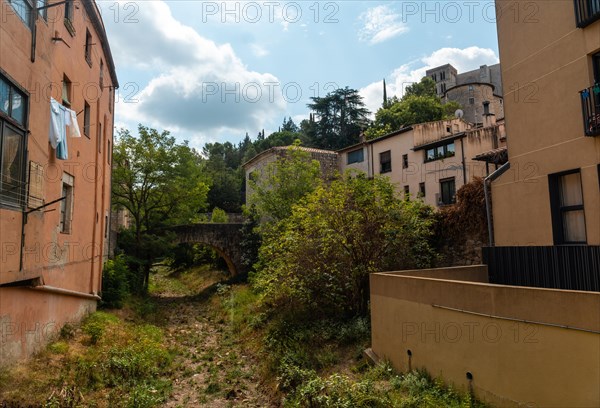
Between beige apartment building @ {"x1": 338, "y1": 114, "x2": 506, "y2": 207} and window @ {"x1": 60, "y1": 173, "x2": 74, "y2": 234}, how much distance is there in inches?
579

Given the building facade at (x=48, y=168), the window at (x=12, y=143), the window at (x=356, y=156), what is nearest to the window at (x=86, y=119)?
the building facade at (x=48, y=168)

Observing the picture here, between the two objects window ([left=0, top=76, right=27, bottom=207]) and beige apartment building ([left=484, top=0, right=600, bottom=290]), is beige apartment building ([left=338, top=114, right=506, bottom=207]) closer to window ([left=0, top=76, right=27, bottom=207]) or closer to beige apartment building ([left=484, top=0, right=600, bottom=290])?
beige apartment building ([left=484, top=0, right=600, bottom=290])

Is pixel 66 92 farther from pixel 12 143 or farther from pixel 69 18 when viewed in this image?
pixel 12 143

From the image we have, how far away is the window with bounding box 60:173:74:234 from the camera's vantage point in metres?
11.3

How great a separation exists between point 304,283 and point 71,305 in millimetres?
7118

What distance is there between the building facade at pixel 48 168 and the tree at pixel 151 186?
18.7ft

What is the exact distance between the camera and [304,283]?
13.2 metres

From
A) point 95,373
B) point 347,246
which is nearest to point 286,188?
point 347,246

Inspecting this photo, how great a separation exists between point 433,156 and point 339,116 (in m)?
20.4

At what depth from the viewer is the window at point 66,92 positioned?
38.0 feet

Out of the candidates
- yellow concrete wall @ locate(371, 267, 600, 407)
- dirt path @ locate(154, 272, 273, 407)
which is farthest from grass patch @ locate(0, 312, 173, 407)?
yellow concrete wall @ locate(371, 267, 600, 407)

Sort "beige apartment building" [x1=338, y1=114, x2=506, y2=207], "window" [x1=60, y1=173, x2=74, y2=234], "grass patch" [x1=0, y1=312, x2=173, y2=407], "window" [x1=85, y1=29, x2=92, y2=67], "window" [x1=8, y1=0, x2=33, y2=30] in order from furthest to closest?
"beige apartment building" [x1=338, y1=114, x2=506, y2=207] → "window" [x1=85, y1=29, x2=92, y2=67] → "window" [x1=60, y1=173, x2=74, y2=234] → "grass patch" [x1=0, y1=312, x2=173, y2=407] → "window" [x1=8, y1=0, x2=33, y2=30]

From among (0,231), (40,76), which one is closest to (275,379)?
(0,231)

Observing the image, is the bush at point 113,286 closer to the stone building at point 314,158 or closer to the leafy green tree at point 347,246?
the leafy green tree at point 347,246
